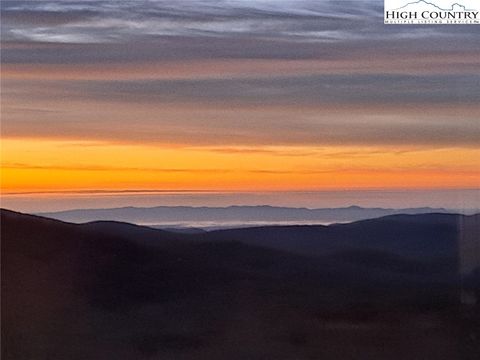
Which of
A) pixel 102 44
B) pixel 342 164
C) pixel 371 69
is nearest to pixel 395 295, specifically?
pixel 342 164

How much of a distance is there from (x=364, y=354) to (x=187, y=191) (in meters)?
0.61

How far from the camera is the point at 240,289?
8.72ft

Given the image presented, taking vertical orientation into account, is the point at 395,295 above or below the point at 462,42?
below

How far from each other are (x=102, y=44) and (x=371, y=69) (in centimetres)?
68

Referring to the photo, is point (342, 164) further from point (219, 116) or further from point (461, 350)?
point (461, 350)

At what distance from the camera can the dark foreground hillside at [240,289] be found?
8.69 feet

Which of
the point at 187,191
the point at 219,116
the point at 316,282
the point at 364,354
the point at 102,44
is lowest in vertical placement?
the point at 364,354

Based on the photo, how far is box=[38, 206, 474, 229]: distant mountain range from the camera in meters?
2.64

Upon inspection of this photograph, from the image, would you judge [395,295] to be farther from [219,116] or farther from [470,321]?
[219,116]

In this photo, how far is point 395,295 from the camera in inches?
105
